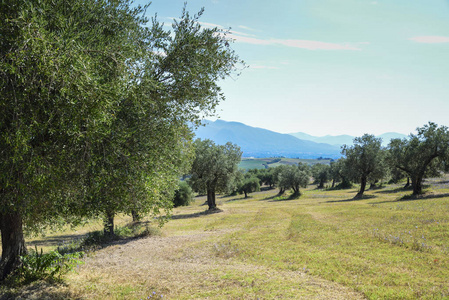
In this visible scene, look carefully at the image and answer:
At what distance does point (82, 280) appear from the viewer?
40.1ft

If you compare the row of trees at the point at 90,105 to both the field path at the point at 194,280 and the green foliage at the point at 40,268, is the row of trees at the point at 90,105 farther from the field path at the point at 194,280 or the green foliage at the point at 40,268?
the field path at the point at 194,280

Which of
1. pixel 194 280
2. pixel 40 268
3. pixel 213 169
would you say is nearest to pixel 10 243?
pixel 40 268

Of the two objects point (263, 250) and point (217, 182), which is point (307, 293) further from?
point (217, 182)

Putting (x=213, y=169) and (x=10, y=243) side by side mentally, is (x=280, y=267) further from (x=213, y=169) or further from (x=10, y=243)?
(x=213, y=169)

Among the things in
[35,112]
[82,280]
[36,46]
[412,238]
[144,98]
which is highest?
[36,46]

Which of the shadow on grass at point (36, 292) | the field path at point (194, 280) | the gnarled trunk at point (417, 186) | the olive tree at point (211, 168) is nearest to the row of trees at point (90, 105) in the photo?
the shadow on grass at point (36, 292)

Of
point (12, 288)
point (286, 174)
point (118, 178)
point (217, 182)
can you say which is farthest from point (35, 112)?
point (286, 174)

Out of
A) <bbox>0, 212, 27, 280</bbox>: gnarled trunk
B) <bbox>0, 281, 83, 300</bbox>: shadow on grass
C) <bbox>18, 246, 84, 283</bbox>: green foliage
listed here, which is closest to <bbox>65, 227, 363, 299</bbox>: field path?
<bbox>0, 281, 83, 300</bbox>: shadow on grass

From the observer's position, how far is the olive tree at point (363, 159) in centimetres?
6025

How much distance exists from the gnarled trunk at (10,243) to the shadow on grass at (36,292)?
Answer: 1.30 metres

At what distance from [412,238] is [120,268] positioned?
18069mm

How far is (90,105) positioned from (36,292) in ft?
24.4

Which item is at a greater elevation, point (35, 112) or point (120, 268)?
point (35, 112)

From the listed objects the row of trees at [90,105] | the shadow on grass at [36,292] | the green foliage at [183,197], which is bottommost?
the green foliage at [183,197]
